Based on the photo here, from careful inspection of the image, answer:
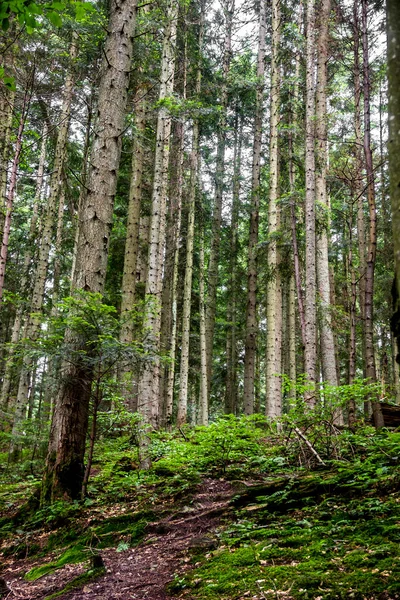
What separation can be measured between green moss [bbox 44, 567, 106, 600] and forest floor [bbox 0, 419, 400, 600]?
0.5 inches

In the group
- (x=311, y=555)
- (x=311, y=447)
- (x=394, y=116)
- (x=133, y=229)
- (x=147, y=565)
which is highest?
(x=133, y=229)

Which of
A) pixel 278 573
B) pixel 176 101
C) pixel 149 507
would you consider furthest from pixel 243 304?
pixel 278 573

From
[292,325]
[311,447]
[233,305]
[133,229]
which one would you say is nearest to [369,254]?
[311,447]

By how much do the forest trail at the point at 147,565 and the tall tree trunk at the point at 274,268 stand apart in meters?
6.75

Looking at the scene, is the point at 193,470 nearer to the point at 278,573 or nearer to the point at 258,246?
the point at 278,573

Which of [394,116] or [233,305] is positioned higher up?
[233,305]

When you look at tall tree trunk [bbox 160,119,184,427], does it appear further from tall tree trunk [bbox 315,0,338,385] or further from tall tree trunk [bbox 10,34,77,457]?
tall tree trunk [bbox 315,0,338,385]

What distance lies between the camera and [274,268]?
44.1ft

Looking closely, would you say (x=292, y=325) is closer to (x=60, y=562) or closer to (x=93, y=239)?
(x=93, y=239)

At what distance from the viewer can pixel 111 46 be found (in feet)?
21.3

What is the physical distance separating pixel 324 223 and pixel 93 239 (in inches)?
350

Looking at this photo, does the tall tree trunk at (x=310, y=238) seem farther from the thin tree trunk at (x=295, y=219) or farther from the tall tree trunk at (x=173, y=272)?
the tall tree trunk at (x=173, y=272)

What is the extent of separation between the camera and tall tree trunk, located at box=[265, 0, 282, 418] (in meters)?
12.4

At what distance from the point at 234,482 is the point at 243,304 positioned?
52.4ft
